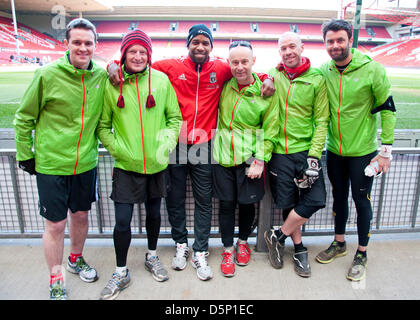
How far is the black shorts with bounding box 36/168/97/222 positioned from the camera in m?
1.97

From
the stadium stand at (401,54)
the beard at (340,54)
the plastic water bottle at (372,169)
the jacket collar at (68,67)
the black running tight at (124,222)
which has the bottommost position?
the black running tight at (124,222)

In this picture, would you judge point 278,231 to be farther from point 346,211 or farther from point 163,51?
point 163,51

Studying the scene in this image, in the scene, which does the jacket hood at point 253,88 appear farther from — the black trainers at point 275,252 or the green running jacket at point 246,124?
the black trainers at point 275,252

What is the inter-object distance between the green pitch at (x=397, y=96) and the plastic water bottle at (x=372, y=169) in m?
11.1

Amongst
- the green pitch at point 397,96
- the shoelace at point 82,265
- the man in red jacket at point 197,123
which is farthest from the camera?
the green pitch at point 397,96

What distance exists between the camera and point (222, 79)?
2.31 metres

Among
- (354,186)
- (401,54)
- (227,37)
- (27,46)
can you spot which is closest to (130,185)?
(354,186)

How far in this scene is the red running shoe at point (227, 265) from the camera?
234 cm

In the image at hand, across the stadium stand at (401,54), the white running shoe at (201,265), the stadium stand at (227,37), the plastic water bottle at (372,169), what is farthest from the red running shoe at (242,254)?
the stadium stand at (401,54)

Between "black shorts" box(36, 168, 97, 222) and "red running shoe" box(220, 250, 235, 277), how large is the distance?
1.13m

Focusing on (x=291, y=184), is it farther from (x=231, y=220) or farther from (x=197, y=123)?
(x=197, y=123)

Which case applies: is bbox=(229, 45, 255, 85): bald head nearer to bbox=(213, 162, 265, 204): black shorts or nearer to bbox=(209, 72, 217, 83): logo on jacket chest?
bbox=(209, 72, 217, 83): logo on jacket chest

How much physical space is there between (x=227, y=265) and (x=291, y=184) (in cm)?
82
